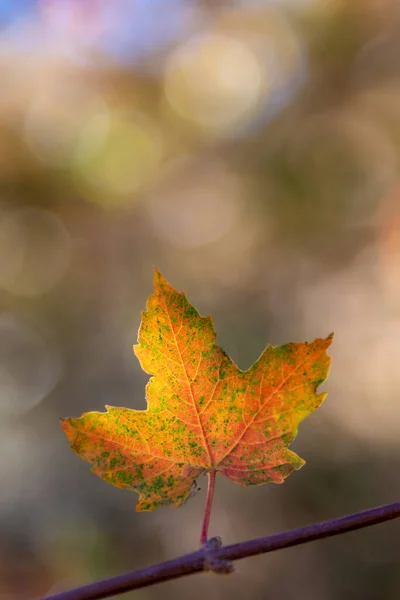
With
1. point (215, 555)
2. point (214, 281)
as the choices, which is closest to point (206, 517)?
point (215, 555)

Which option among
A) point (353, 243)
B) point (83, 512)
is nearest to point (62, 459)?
point (83, 512)

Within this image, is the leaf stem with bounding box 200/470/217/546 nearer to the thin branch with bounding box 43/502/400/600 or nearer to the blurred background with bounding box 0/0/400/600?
the thin branch with bounding box 43/502/400/600

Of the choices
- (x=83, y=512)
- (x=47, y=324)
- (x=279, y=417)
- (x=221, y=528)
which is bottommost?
(x=279, y=417)

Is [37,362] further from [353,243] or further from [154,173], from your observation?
[353,243]

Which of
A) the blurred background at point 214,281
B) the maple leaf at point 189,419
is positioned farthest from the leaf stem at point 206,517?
the blurred background at point 214,281

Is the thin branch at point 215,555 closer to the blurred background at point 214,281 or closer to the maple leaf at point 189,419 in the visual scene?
the maple leaf at point 189,419

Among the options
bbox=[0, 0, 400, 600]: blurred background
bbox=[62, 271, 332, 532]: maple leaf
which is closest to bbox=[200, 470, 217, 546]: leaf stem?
bbox=[62, 271, 332, 532]: maple leaf

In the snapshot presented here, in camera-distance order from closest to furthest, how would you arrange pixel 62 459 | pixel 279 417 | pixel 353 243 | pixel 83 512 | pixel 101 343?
pixel 279 417
pixel 83 512
pixel 62 459
pixel 101 343
pixel 353 243
